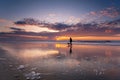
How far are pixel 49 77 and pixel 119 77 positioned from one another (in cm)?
391

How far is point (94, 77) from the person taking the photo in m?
8.63

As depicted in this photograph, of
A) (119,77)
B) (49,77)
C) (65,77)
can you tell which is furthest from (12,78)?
(119,77)

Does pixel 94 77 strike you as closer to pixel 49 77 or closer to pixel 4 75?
pixel 49 77

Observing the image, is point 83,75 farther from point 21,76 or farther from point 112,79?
point 21,76

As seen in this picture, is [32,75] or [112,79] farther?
[32,75]

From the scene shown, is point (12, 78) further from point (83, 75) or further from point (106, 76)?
point (106, 76)

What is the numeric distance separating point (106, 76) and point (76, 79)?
1.89m

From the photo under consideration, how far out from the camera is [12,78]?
8.15 m

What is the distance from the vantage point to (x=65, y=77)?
8.59 metres

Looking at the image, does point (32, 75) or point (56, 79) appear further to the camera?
point (32, 75)

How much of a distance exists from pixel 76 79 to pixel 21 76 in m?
3.05

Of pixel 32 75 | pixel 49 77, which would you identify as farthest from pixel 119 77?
pixel 32 75

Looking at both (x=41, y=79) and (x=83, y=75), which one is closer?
(x=41, y=79)

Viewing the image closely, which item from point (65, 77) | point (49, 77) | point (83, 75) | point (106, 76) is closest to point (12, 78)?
point (49, 77)
